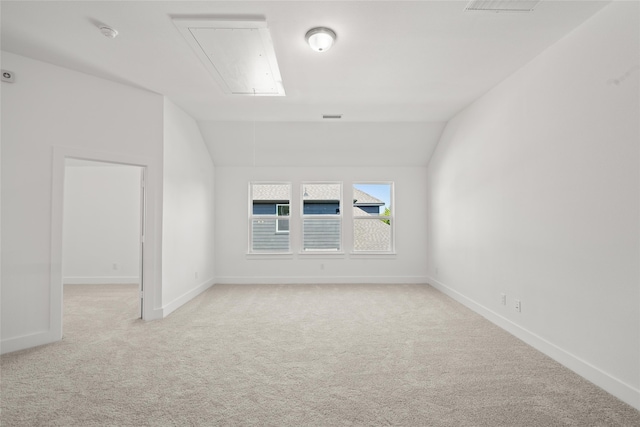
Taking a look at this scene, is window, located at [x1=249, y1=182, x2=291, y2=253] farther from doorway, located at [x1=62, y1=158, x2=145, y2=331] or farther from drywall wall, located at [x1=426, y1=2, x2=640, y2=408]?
drywall wall, located at [x1=426, y1=2, x2=640, y2=408]

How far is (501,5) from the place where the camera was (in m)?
2.23

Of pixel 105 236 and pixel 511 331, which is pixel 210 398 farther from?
pixel 105 236

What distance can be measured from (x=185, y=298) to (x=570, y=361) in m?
4.42

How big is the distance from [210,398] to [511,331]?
9.80 feet

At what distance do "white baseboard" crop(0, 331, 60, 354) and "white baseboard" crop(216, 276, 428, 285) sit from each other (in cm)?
297

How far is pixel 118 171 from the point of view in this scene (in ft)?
20.3

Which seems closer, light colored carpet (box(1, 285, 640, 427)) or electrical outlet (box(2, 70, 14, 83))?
light colored carpet (box(1, 285, 640, 427))

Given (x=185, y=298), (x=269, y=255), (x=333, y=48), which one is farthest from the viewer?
(x=269, y=255)

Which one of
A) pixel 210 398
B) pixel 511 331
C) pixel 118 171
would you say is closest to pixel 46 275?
pixel 210 398

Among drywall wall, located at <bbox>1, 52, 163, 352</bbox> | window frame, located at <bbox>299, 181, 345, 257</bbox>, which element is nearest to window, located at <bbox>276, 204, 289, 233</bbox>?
window frame, located at <bbox>299, 181, 345, 257</bbox>

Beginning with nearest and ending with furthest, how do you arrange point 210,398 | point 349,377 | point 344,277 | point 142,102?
1. point 210,398
2. point 349,377
3. point 142,102
4. point 344,277

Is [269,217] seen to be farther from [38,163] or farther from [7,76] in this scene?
[7,76]

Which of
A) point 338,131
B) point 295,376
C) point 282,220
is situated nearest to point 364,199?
point 338,131

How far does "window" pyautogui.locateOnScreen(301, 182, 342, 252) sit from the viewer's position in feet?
20.1
